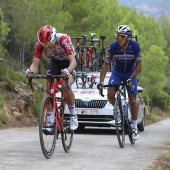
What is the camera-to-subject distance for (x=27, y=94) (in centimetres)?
1734

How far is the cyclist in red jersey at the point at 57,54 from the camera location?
7.37m

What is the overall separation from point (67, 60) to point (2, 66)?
9.47 metres

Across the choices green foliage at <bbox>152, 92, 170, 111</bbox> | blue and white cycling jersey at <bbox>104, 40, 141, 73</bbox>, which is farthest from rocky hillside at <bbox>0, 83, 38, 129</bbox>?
green foliage at <bbox>152, 92, 170, 111</bbox>

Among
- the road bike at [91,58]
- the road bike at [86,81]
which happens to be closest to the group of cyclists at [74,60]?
the road bike at [86,81]

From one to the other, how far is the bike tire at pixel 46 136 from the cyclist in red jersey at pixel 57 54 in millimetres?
155

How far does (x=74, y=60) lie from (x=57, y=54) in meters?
0.47

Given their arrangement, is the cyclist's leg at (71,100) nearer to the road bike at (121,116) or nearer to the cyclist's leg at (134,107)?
the road bike at (121,116)

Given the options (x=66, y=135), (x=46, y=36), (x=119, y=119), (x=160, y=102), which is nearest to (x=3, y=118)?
(x=119, y=119)

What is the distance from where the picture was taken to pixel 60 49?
795 cm

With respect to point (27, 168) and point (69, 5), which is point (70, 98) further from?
point (69, 5)

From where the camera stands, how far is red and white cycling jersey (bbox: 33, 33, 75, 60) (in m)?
7.76

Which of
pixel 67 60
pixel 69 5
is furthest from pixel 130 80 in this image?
pixel 69 5

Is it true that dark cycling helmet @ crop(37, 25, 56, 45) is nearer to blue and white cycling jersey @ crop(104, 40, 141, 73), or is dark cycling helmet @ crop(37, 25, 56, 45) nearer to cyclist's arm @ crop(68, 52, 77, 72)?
cyclist's arm @ crop(68, 52, 77, 72)

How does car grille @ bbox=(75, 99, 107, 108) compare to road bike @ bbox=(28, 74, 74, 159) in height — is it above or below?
below
